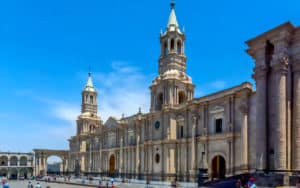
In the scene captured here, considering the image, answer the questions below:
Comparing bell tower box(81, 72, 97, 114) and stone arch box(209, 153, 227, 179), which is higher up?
bell tower box(81, 72, 97, 114)

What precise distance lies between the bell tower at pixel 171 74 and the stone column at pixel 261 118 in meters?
19.9

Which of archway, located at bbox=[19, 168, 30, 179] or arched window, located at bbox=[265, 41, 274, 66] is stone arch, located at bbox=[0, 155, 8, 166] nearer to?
archway, located at bbox=[19, 168, 30, 179]

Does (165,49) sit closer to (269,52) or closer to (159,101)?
(159,101)

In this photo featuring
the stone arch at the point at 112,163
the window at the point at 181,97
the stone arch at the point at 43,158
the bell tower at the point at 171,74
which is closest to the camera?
the bell tower at the point at 171,74

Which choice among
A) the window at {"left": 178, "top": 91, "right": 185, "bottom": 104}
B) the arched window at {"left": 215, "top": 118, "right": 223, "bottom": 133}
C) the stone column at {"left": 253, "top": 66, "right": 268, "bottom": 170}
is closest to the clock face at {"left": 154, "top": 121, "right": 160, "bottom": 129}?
the window at {"left": 178, "top": 91, "right": 185, "bottom": 104}

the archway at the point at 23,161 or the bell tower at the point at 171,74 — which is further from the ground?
the bell tower at the point at 171,74

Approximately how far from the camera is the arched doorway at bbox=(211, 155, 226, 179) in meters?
31.8

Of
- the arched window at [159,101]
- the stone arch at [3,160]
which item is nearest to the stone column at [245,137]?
the arched window at [159,101]

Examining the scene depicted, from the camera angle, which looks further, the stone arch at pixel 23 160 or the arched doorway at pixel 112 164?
the stone arch at pixel 23 160

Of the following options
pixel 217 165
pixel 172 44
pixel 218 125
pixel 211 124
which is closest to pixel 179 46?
pixel 172 44

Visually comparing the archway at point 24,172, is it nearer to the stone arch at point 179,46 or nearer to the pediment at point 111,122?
the pediment at point 111,122

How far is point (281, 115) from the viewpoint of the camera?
17250mm

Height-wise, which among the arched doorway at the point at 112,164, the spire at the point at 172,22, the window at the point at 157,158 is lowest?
the arched doorway at the point at 112,164

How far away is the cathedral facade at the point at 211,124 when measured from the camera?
17.6m
